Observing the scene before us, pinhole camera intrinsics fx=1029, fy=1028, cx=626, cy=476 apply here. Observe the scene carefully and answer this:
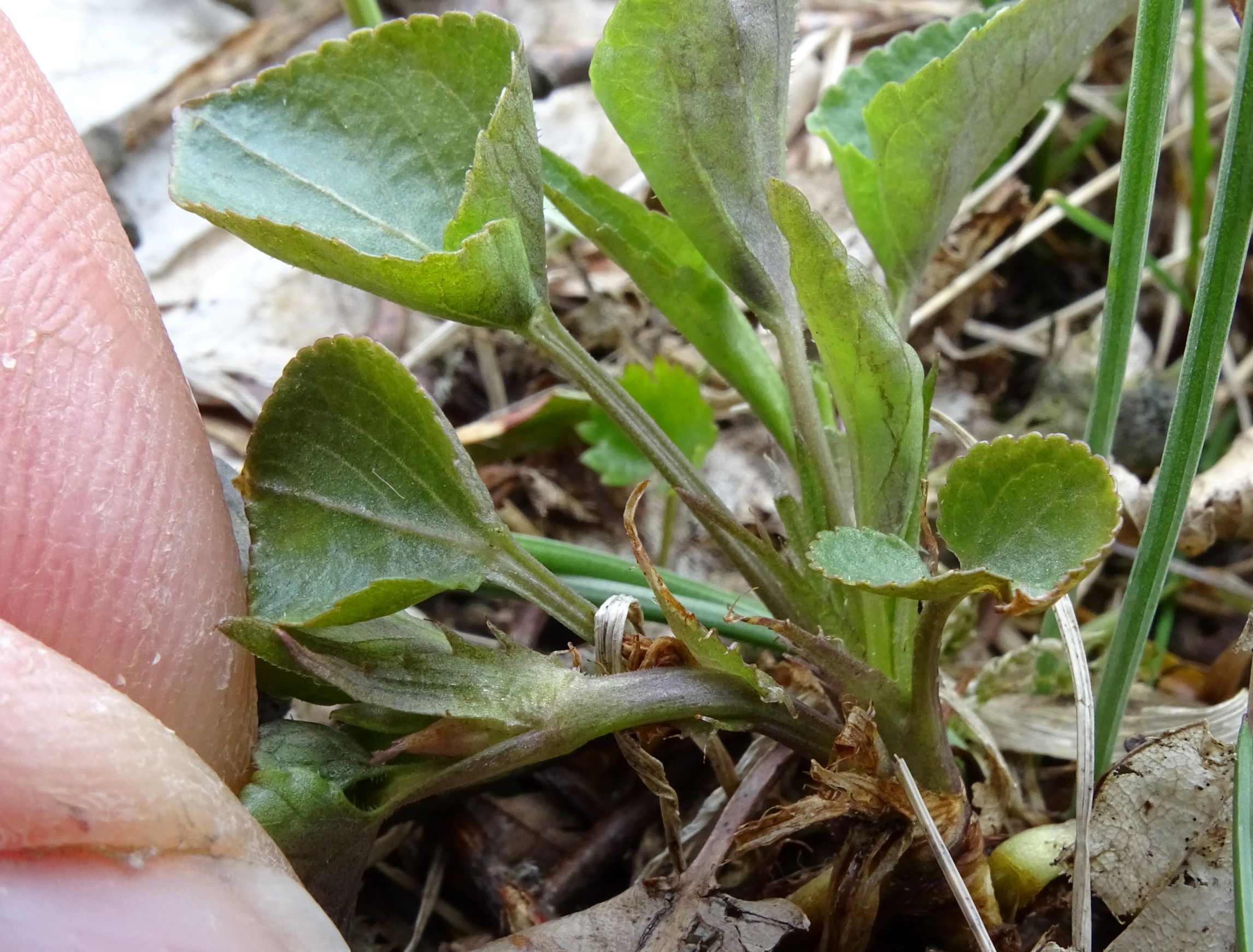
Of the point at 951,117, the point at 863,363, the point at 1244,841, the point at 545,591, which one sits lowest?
the point at 1244,841

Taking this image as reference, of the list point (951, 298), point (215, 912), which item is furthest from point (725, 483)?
point (215, 912)

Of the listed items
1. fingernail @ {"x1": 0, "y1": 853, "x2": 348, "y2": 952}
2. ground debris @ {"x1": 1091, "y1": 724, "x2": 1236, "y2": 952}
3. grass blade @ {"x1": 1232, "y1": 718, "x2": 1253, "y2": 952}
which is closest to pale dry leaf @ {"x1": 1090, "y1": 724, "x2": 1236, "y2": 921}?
ground debris @ {"x1": 1091, "y1": 724, "x2": 1236, "y2": 952}

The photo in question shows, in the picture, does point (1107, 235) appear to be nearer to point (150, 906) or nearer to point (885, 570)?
point (885, 570)

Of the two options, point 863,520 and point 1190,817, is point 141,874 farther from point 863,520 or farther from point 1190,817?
point 1190,817

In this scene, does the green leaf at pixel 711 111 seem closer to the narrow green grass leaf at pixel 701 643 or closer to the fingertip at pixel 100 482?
the narrow green grass leaf at pixel 701 643

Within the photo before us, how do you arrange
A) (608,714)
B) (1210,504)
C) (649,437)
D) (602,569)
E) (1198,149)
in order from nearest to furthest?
(608,714)
(649,437)
(602,569)
(1210,504)
(1198,149)

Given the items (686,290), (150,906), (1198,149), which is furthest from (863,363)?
(1198,149)

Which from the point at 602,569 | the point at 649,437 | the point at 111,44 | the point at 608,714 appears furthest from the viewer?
the point at 111,44
